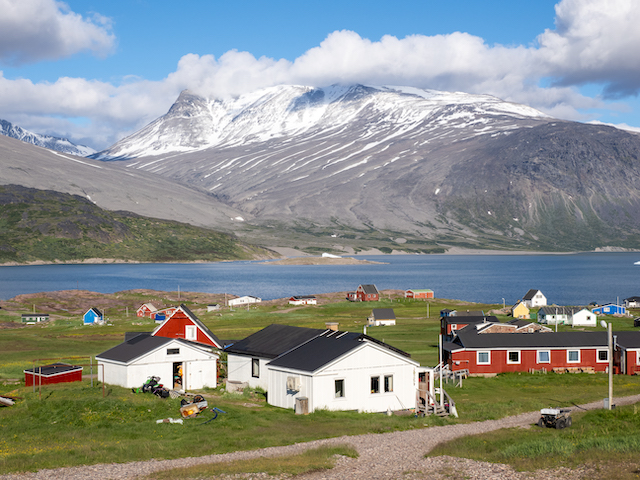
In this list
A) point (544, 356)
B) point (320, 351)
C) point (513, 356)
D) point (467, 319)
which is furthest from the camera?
point (467, 319)

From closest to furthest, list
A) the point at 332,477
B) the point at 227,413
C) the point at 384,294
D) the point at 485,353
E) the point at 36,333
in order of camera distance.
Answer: the point at 332,477, the point at 227,413, the point at 485,353, the point at 36,333, the point at 384,294

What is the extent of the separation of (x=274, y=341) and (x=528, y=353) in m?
22.1

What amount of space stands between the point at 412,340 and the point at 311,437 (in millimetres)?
42511

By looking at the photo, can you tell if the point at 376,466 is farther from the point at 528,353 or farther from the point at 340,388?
the point at 528,353

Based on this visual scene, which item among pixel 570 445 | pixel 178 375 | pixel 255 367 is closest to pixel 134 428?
pixel 178 375

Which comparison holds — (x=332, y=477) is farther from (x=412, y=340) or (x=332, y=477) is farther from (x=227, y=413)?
(x=412, y=340)

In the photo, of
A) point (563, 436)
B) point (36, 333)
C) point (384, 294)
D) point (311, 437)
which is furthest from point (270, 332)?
point (384, 294)

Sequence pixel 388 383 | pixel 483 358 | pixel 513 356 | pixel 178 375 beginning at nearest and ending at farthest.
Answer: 1. pixel 388 383
2. pixel 178 375
3. pixel 483 358
4. pixel 513 356

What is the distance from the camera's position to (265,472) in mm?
22500

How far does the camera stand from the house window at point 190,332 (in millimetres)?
51344

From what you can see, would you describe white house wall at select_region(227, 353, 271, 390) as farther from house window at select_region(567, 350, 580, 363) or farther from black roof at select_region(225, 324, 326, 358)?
house window at select_region(567, 350, 580, 363)

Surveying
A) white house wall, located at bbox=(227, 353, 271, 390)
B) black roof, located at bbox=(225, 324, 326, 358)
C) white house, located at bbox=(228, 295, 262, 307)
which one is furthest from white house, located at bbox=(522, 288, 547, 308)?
white house wall, located at bbox=(227, 353, 271, 390)

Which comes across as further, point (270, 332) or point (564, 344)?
point (564, 344)

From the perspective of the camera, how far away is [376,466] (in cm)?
2395
